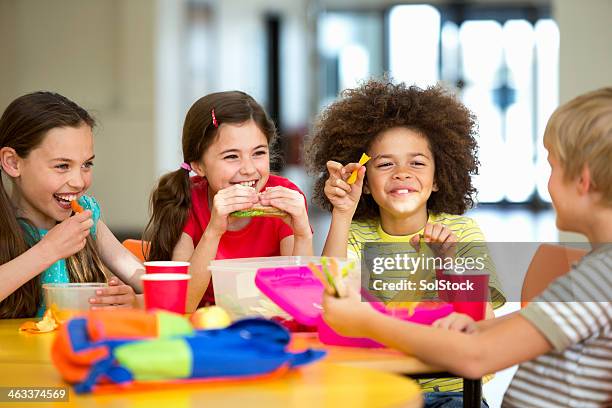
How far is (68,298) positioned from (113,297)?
3.9 inches

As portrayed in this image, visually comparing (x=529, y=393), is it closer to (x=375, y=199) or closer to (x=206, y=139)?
(x=375, y=199)

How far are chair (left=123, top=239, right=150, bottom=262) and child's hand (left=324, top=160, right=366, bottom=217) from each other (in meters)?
0.57

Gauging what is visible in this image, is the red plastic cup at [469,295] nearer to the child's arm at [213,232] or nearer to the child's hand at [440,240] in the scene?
the child's hand at [440,240]

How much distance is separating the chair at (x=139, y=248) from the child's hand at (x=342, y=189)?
566 mm

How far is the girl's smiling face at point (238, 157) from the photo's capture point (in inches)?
92.4

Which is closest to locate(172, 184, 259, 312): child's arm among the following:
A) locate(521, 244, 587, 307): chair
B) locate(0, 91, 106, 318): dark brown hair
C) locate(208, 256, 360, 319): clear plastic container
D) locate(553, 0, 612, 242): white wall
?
locate(0, 91, 106, 318): dark brown hair

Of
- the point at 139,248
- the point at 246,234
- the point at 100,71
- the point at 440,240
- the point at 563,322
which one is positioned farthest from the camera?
the point at 100,71

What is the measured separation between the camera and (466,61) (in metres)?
14.0

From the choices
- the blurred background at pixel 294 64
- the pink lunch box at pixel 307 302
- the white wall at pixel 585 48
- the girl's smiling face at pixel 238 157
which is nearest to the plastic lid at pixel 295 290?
the pink lunch box at pixel 307 302

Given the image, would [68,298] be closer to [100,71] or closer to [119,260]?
[119,260]

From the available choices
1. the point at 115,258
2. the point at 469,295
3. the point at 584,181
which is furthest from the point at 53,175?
the point at 584,181

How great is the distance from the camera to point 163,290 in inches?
65.8

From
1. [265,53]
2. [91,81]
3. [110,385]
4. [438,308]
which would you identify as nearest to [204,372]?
[110,385]

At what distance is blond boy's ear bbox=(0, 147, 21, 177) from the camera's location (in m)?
2.26
